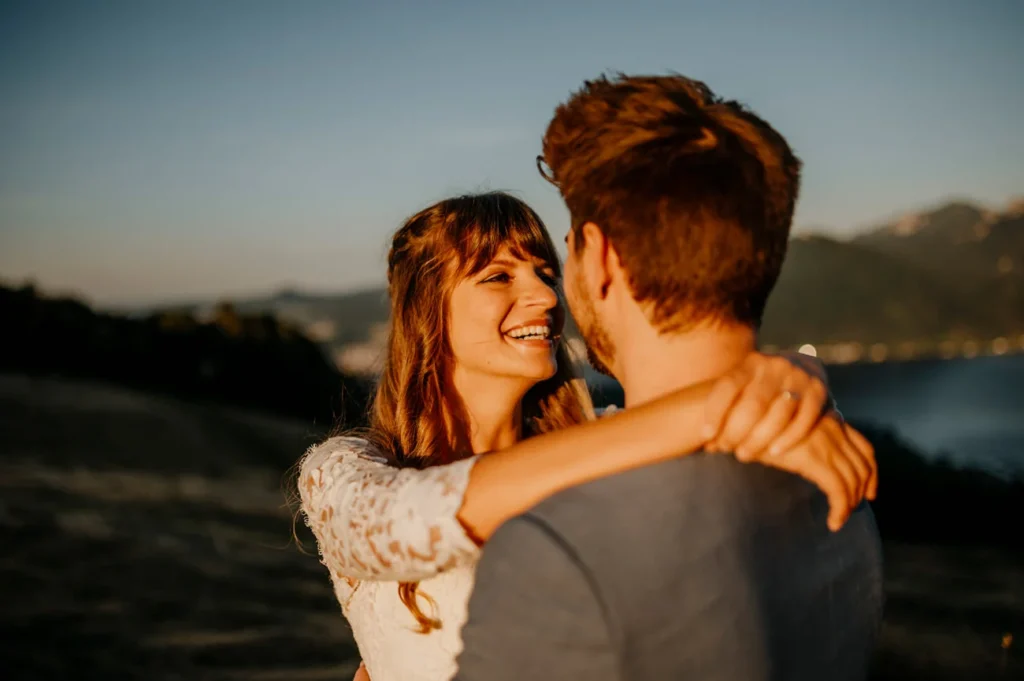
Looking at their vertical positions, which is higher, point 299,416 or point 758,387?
point 758,387

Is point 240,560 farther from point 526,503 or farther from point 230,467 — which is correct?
point 526,503

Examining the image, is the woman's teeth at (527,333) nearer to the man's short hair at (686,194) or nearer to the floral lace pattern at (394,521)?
the floral lace pattern at (394,521)

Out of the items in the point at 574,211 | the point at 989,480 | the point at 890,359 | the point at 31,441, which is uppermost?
the point at 574,211

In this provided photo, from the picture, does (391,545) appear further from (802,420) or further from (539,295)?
(539,295)

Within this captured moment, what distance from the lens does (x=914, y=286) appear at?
189 feet

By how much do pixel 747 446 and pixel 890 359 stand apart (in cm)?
4501

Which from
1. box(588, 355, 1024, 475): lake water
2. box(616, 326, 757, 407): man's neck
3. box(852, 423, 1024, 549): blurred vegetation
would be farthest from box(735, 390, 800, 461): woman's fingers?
box(588, 355, 1024, 475): lake water

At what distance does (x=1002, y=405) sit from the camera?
31266 mm

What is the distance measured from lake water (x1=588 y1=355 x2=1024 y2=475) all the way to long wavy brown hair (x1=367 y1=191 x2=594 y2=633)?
2014 cm

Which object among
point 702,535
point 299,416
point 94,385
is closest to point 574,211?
point 702,535

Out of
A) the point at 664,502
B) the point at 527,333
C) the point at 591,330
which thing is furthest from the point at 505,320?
the point at 664,502

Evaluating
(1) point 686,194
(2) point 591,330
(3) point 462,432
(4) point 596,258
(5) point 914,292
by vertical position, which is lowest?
(5) point 914,292

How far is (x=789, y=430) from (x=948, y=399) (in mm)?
35663

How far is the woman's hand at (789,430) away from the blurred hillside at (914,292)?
99.2 ft
